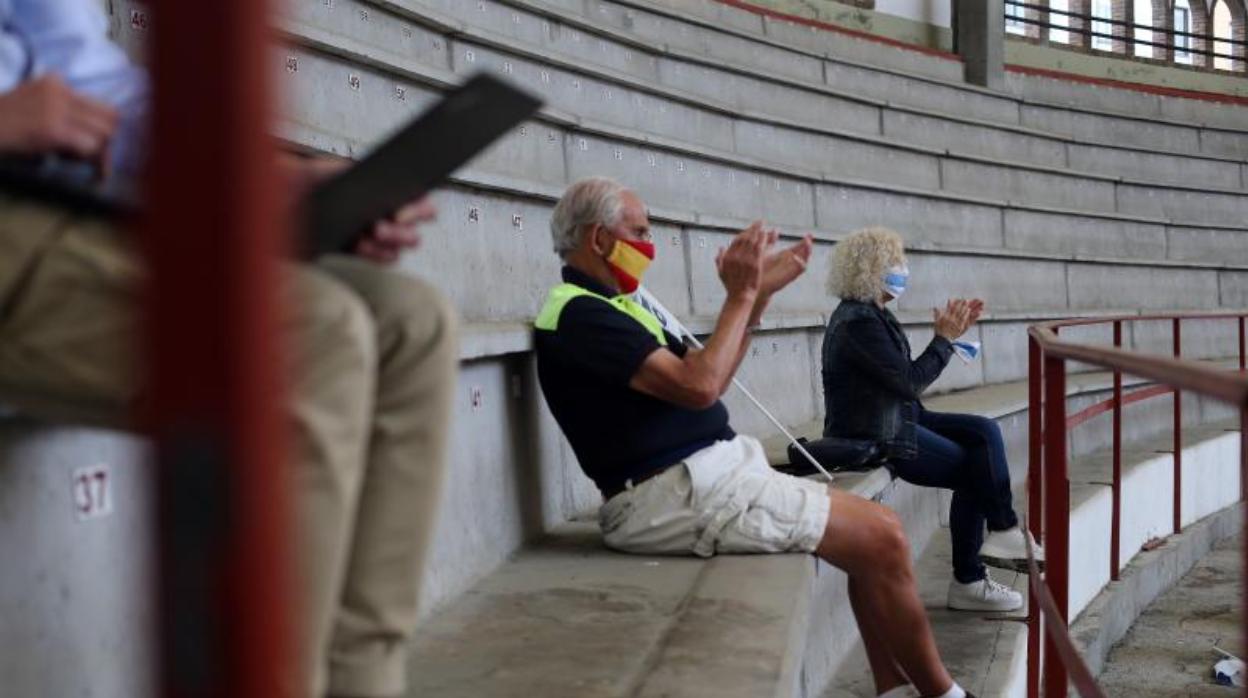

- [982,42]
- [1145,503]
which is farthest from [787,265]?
[982,42]

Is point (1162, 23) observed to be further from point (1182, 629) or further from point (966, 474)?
point (966, 474)

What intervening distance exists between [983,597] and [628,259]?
1.74 metres

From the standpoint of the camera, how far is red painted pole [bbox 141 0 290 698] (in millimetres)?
501

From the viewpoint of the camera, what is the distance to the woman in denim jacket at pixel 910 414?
378 cm

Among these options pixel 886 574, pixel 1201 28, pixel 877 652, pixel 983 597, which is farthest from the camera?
pixel 1201 28

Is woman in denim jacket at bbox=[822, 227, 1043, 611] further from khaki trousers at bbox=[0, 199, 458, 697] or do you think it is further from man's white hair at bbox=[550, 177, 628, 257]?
khaki trousers at bbox=[0, 199, 458, 697]

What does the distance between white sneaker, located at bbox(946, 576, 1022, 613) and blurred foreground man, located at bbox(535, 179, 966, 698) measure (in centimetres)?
123

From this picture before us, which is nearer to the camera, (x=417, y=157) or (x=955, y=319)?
(x=417, y=157)

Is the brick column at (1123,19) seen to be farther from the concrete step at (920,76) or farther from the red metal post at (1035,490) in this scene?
the red metal post at (1035,490)

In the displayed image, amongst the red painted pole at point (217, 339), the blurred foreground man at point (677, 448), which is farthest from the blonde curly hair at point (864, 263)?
the red painted pole at point (217, 339)

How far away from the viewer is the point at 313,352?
1.01 m

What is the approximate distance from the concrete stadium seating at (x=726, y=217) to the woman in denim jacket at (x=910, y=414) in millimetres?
192

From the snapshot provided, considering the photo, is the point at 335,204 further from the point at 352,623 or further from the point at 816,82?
the point at 816,82

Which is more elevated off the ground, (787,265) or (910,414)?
(787,265)
